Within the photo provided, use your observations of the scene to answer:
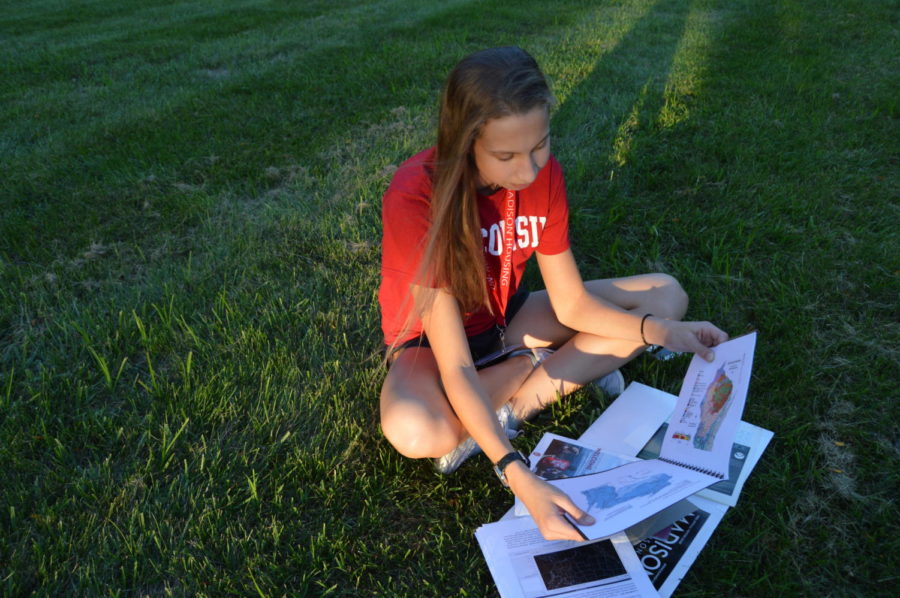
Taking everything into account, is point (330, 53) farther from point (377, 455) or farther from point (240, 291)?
point (377, 455)

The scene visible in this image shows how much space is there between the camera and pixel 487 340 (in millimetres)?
2604

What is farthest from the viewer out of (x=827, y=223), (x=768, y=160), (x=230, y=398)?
(x=768, y=160)

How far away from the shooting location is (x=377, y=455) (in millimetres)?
2395

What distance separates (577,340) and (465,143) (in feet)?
3.31

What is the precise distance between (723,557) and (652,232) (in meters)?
1.96

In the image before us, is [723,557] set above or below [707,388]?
below

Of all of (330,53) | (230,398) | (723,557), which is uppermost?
(330,53)

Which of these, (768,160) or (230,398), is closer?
(230,398)

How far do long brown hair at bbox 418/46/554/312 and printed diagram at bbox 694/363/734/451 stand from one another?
801 millimetres

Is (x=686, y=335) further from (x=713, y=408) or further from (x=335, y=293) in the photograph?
(x=335, y=293)

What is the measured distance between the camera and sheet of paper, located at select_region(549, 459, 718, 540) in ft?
5.63

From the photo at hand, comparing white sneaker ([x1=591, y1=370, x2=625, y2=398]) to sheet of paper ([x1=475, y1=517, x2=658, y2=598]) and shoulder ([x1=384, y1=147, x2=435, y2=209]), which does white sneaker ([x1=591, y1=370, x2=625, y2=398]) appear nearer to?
sheet of paper ([x1=475, y1=517, x2=658, y2=598])

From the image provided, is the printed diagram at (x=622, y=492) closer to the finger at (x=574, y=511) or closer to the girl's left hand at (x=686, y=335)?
the finger at (x=574, y=511)

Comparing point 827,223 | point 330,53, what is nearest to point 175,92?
point 330,53
